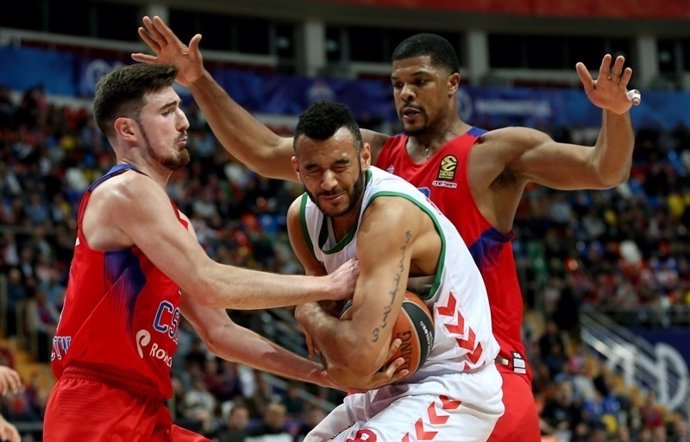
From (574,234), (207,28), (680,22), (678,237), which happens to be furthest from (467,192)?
(680,22)

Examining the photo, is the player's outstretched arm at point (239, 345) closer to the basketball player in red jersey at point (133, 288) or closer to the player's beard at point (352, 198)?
the basketball player in red jersey at point (133, 288)

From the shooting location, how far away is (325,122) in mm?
4109

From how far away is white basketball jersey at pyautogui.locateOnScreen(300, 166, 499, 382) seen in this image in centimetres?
416

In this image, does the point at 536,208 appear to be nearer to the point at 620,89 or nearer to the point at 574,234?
the point at 574,234

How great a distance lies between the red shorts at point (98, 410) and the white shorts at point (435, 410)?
827 millimetres

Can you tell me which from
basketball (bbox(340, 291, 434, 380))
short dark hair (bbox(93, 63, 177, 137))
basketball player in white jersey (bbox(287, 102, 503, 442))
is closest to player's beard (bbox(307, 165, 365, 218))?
basketball player in white jersey (bbox(287, 102, 503, 442))

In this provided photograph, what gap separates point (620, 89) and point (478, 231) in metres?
0.98

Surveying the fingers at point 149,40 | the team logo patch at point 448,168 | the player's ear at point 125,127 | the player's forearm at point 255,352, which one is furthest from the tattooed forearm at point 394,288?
the fingers at point 149,40

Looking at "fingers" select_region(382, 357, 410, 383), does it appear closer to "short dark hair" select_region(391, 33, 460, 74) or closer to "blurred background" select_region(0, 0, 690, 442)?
"short dark hair" select_region(391, 33, 460, 74)

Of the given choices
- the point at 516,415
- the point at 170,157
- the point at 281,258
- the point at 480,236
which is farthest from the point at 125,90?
the point at 281,258

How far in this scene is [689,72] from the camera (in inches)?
1110

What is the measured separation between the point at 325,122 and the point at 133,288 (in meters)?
1.05

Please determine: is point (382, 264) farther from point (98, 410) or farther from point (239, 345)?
point (98, 410)

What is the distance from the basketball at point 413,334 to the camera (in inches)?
157
